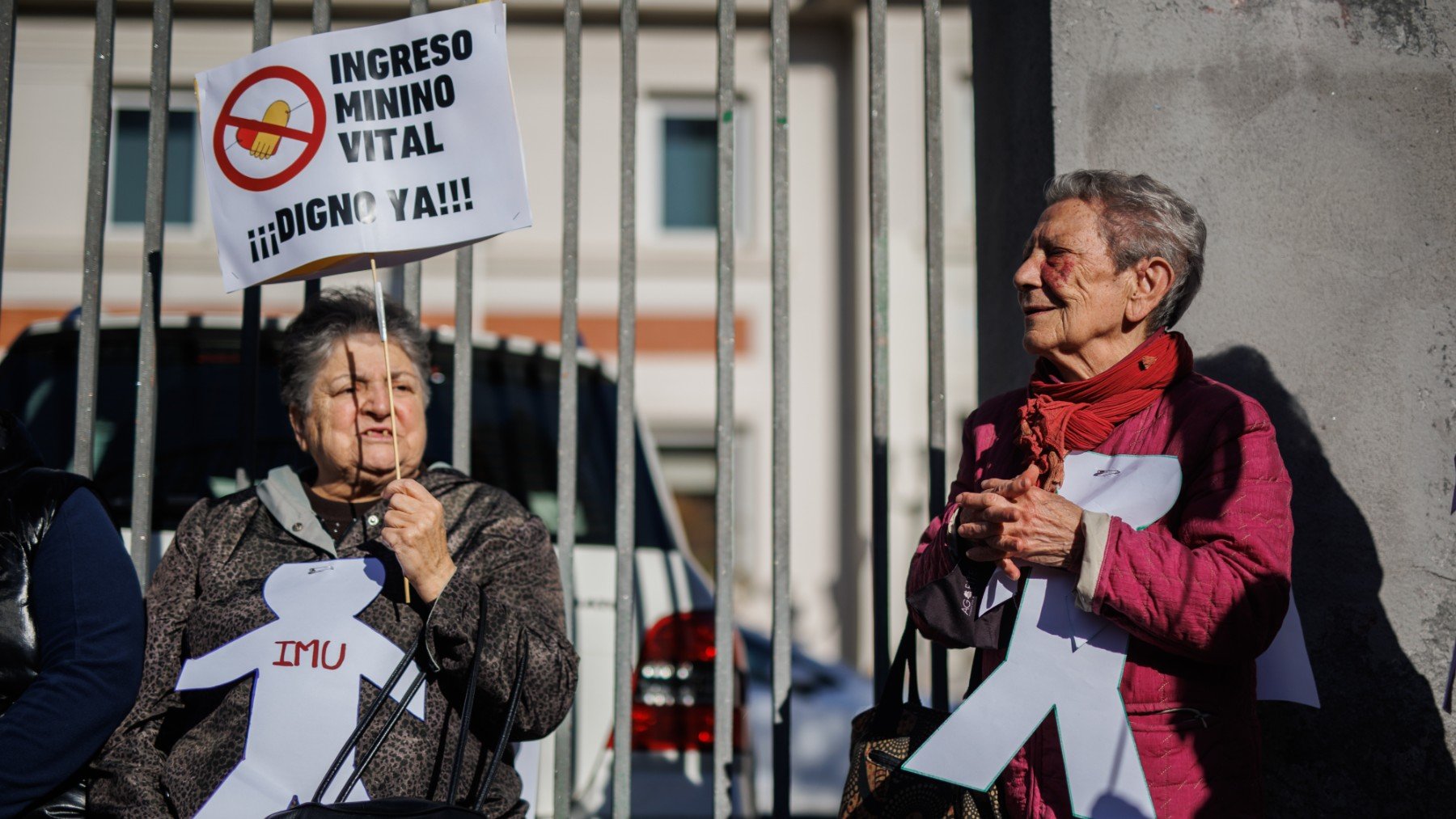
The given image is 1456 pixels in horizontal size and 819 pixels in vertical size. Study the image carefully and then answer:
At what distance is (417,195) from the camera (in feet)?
9.11

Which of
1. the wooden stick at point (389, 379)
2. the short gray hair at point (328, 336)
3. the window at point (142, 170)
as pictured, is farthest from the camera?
the window at point (142, 170)

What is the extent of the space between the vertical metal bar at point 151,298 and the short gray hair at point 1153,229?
6.82 feet

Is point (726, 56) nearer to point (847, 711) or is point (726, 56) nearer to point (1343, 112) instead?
point (1343, 112)

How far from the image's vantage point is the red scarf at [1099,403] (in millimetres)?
2438

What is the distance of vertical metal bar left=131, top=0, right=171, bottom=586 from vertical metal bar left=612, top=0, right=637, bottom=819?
106 cm

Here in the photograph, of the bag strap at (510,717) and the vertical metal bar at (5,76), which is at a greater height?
the vertical metal bar at (5,76)

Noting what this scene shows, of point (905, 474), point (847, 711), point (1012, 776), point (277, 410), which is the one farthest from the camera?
point (905, 474)

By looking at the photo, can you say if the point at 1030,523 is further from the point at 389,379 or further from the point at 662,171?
the point at 662,171

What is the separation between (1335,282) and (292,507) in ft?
7.75

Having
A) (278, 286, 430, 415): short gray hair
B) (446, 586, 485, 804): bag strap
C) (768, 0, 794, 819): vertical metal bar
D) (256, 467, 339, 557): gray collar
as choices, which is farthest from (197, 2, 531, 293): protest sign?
(446, 586, 485, 804): bag strap

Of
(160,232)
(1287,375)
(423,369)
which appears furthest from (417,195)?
(1287,375)

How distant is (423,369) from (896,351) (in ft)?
35.5

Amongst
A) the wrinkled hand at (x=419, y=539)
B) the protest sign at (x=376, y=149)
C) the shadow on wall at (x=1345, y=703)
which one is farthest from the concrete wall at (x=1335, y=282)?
the wrinkled hand at (x=419, y=539)

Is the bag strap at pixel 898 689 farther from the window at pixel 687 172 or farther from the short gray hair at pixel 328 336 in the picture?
the window at pixel 687 172
